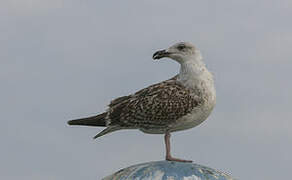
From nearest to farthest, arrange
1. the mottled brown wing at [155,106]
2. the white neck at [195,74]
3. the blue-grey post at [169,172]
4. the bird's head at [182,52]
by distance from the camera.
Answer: the blue-grey post at [169,172]
the mottled brown wing at [155,106]
the white neck at [195,74]
the bird's head at [182,52]

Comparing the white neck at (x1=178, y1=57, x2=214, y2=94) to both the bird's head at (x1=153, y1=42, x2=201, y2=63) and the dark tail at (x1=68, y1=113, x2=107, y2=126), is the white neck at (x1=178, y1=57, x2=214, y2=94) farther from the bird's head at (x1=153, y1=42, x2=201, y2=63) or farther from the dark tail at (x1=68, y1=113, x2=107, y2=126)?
the dark tail at (x1=68, y1=113, x2=107, y2=126)

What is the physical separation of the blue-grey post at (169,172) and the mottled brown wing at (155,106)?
72 centimetres

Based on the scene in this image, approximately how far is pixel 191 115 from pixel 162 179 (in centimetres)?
125

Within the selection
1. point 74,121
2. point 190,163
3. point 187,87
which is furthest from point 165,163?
point 74,121

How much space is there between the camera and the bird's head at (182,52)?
1130cm

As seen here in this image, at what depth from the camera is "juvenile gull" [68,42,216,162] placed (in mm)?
10969

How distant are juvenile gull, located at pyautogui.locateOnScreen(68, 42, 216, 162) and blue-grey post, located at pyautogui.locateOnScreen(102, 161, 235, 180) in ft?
1.29

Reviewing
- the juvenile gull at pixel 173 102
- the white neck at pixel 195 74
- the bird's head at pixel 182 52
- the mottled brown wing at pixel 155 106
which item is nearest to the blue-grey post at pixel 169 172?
the juvenile gull at pixel 173 102

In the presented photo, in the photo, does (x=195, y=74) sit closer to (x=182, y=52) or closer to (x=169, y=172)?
(x=182, y=52)

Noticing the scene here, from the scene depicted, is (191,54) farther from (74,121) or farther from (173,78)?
(74,121)

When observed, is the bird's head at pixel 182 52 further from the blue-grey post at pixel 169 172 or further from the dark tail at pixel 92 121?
the blue-grey post at pixel 169 172

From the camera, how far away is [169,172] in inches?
418

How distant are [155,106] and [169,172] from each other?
117cm

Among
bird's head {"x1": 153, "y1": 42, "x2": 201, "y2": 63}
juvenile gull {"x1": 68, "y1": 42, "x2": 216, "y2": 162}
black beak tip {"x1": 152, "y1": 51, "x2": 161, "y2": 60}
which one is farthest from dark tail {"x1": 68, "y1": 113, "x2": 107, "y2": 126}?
bird's head {"x1": 153, "y1": 42, "x2": 201, "y2": 63}
